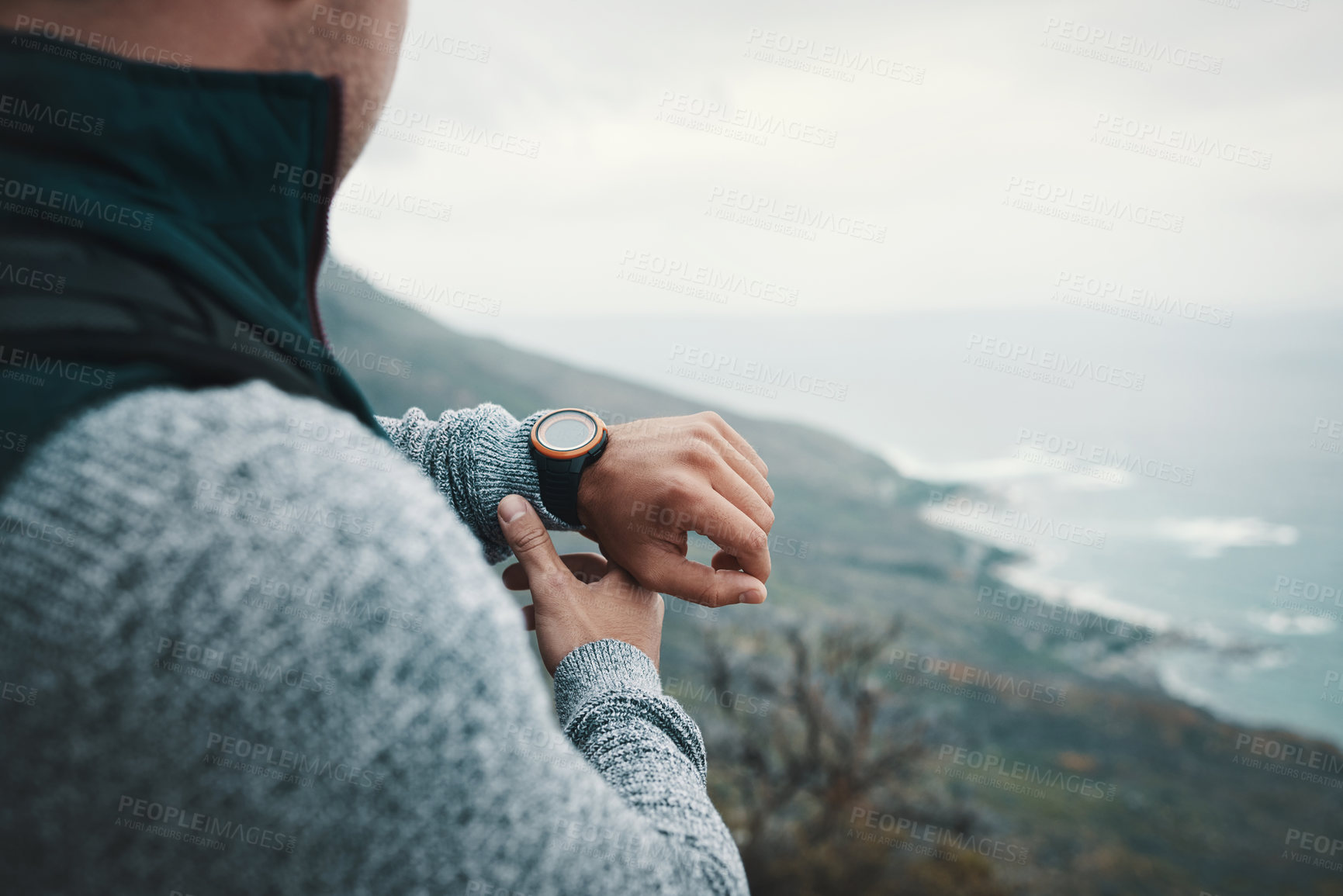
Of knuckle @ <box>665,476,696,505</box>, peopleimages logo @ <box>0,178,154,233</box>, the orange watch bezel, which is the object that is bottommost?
the orange watch bezel

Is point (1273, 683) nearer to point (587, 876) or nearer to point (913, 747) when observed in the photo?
point (913, 747)

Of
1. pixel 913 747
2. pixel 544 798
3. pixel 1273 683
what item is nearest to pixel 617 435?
pixel 544 798

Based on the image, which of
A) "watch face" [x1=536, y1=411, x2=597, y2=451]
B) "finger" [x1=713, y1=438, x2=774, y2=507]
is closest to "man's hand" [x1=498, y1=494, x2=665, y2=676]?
"watch face" [x1=536, y1=411, x2=597, y2=451]

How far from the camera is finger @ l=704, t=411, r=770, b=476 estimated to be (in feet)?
3.89

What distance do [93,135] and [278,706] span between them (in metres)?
0.46

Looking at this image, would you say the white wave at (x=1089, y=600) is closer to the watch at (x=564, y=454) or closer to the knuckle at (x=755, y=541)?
the knuckle at (x=755, y=541)

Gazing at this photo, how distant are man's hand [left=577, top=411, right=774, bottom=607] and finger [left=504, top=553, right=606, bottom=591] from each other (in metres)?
0.06

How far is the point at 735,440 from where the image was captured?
121 cm

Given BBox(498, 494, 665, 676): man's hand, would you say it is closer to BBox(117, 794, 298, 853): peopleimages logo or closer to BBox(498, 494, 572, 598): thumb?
BBox(498, 494, 572, 598): thumb

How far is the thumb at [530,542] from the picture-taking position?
1101 mm

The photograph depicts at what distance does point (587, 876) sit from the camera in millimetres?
550

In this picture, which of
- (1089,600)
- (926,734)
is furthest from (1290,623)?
(926,734)

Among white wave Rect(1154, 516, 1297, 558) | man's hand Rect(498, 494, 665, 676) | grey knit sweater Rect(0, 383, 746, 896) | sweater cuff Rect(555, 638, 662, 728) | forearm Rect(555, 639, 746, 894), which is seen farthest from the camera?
white wave Rect(1154, 516, 1297, 558)

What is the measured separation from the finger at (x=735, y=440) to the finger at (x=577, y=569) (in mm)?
319
